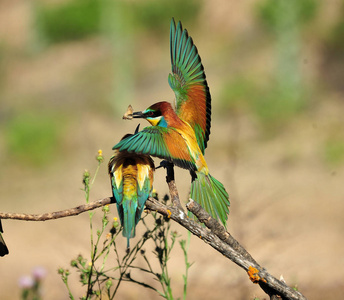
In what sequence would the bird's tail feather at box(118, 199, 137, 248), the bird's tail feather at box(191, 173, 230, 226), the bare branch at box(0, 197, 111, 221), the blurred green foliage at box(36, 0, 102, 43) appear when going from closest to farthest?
the bare branch at box(0, 197, 111, 221), the bird's tail feather at box(118, 199, 137, 248), the bird's tail feather at box(191, 173, 230, 226), the blurred green foliage at box(36, 0, 102, 43)

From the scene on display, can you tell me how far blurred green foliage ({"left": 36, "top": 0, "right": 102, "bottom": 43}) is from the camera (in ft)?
41.2

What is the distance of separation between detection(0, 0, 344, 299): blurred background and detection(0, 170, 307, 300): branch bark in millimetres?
1480

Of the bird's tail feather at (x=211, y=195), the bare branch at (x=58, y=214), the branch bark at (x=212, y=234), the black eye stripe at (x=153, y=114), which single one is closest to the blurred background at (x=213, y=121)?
the bird's tail feather at (x=211, y=195)

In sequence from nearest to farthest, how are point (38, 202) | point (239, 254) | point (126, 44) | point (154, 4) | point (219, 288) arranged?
point (239, 254)
point (219, 288)
point (38, 202)
point (126, 44)
point (154, 4)

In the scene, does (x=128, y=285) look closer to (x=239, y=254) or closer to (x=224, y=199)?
(x=224, y=199)

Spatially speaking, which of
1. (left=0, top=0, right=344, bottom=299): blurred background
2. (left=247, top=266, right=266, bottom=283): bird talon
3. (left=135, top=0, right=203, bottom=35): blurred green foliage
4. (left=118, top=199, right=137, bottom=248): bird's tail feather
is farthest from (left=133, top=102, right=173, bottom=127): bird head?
(left=135, top=0, right=203, bottom=35): blurred green foliage

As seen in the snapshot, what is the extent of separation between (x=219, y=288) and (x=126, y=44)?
5285 mm

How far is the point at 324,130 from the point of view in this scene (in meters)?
8.68

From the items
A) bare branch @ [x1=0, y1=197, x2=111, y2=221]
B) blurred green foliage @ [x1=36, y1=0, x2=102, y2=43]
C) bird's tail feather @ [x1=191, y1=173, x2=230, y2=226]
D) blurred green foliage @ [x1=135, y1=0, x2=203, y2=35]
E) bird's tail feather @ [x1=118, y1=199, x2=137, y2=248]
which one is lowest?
bare branch @ [x1=0, y1=197, x2=111, y2=221]

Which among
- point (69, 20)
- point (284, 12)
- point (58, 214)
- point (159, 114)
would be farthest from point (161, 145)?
point (69, 20)

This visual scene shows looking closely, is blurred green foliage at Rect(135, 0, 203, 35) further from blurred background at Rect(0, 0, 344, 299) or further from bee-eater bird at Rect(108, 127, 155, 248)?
bee-eater bird at Rect(108, 127, 155, 248)

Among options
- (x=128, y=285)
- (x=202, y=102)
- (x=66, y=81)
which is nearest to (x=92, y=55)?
(x=66, y=81)

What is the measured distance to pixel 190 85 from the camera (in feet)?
9.21

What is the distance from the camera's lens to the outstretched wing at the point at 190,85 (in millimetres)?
2744
